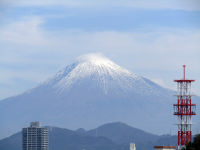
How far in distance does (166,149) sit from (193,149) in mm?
25756

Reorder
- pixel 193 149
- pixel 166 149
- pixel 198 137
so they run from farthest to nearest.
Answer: pixel 166 149
pixel 198 137
pixel 193 149

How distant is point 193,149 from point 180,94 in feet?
50.6

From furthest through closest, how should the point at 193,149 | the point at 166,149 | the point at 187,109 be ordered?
1. the point at 166,149
2. the point at 187,109
3. the point at 193,149

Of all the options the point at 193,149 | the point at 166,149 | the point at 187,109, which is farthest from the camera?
the point at 166,149

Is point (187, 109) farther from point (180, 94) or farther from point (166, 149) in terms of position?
point (166, 149)

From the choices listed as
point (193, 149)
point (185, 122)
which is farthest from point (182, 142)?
point (193, 149)

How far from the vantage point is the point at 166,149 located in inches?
5172

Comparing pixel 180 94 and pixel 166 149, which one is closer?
pixel 180 94

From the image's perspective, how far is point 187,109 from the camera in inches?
4724

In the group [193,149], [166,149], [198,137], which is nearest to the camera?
[193,149]

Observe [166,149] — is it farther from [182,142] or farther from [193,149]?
[193,149]

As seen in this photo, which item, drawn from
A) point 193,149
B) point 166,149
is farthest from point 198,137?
point 166,149

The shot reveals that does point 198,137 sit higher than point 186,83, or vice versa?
point 186,83

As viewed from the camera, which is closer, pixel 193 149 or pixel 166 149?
pixel 193 149
